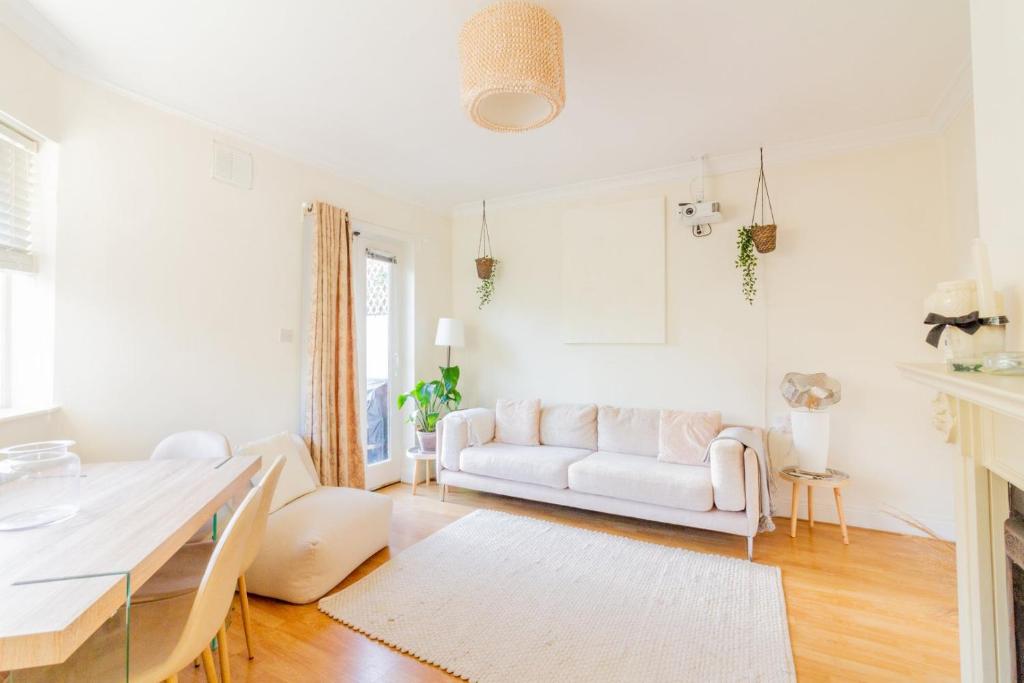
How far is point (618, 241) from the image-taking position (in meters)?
3.89

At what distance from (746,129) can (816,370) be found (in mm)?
1755

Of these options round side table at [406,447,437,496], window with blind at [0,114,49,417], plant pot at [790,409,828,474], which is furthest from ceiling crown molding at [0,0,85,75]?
plant pot at [790,409,828,474]

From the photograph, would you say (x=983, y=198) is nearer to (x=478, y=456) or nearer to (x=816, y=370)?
(x=816, y=370)

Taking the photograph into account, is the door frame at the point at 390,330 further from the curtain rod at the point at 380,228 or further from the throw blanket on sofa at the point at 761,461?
the throw blanket on sofa at the point at 761,461

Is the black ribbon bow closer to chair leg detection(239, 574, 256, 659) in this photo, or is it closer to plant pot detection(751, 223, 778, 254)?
plant pot detection(751, 223, 778, 254)

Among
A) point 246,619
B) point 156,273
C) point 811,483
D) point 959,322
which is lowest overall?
point 246,619

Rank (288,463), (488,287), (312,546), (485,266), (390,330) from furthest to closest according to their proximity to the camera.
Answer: (488,287), (485,266), (390,330), (288,463), (312,546)

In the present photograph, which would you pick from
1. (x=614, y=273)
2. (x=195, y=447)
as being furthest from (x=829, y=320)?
(x=195, y=447)

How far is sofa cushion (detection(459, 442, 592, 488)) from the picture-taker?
3258mm

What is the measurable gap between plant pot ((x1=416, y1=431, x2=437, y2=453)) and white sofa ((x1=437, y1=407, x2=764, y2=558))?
16 cm

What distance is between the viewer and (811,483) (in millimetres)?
2846

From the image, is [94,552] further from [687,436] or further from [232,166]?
[687,436]

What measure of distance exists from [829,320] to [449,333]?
303 cm

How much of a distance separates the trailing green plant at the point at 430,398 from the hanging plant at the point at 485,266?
0.86m
